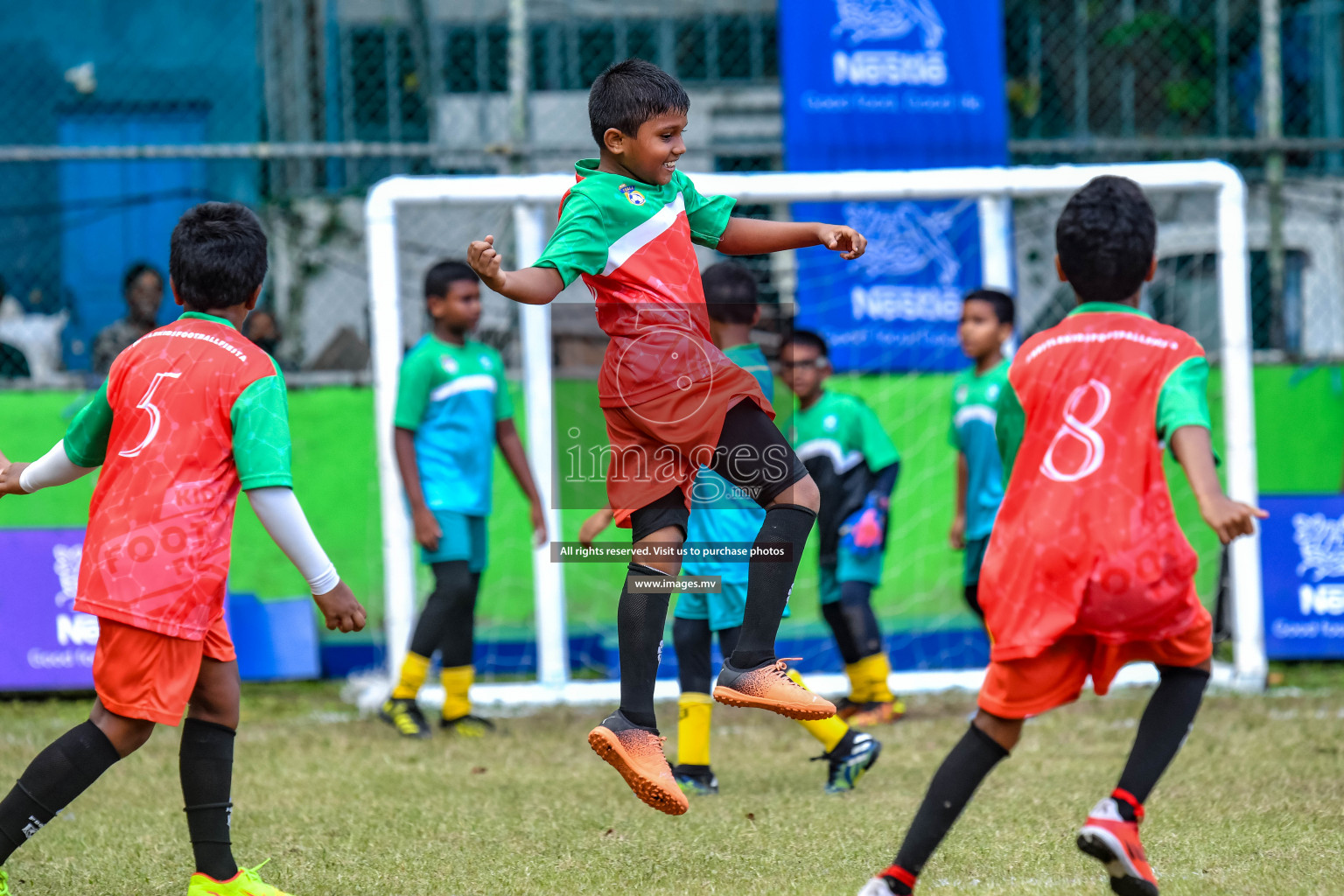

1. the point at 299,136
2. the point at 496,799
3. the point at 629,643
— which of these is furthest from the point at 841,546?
the point at 299,136

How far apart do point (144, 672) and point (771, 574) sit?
4.59ft

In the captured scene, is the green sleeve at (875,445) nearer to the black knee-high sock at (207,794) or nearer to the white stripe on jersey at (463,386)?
the white stripe on jersey at (463,386)

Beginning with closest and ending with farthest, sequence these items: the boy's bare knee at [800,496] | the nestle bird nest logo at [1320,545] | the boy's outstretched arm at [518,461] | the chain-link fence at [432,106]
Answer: the boy's bare knee at [800,496] < the boy's outstretched arm at [518,461] < the nestle bird nest logo at [1320,545] < the chain-link fence at [432,106]

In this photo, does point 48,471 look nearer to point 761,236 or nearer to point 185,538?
point 185,538

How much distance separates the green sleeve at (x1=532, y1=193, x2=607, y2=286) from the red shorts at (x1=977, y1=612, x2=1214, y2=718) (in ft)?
3.97

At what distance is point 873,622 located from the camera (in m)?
5.48

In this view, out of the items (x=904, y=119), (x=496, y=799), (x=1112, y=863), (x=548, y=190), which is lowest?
(x=496, y=799)

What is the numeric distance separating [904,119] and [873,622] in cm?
291

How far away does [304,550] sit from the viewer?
3016mm

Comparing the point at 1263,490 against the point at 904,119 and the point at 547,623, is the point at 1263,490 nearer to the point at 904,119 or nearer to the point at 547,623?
the point at 904,119

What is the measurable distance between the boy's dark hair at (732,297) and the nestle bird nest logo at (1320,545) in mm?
3482

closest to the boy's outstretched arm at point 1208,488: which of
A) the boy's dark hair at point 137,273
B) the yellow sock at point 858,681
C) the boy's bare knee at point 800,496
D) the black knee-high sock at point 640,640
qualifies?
the boy's bare knee at point 800,496

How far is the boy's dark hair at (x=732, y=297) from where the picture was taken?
4473 mm

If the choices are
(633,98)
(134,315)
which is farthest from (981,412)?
(134,315)
